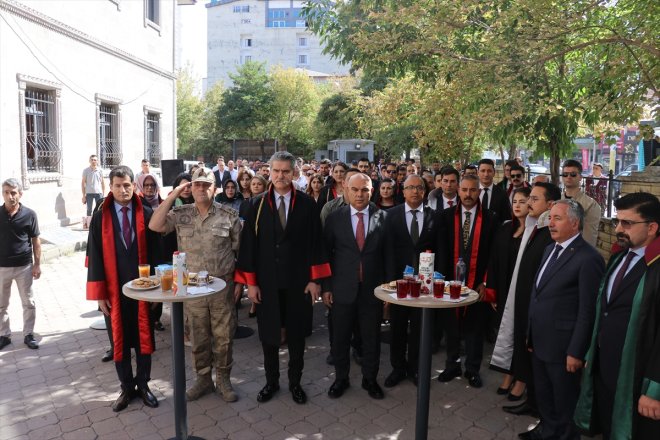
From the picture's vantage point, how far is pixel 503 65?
629cm

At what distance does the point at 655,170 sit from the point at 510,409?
476 cm

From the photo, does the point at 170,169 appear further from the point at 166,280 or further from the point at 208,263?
the point at 166,280

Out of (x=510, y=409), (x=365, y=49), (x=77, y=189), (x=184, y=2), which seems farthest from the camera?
(x=184, y=2)

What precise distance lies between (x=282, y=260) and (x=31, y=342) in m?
3.39

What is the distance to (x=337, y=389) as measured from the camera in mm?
4867

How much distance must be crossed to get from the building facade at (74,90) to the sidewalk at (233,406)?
7.29 m

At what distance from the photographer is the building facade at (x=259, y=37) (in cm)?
6988

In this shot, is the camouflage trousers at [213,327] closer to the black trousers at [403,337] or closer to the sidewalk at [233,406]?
the sidewalk at [233,406]

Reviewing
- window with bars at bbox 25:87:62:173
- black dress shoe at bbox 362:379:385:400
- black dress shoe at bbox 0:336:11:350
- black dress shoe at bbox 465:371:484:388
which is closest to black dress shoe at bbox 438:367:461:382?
black dress shoe at bbox 465:371:484:388

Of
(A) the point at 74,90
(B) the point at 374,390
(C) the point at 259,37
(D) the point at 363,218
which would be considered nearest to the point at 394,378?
(B) the point at 374,390

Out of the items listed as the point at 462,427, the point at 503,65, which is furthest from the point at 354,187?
the point at 503,65

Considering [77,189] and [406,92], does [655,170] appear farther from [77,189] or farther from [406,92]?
[77,189]

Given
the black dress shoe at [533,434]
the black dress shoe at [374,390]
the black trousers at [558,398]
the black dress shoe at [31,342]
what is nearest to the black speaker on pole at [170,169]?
the black dress shoe at [31,342]

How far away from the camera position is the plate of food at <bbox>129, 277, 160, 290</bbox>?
12.5 feet
